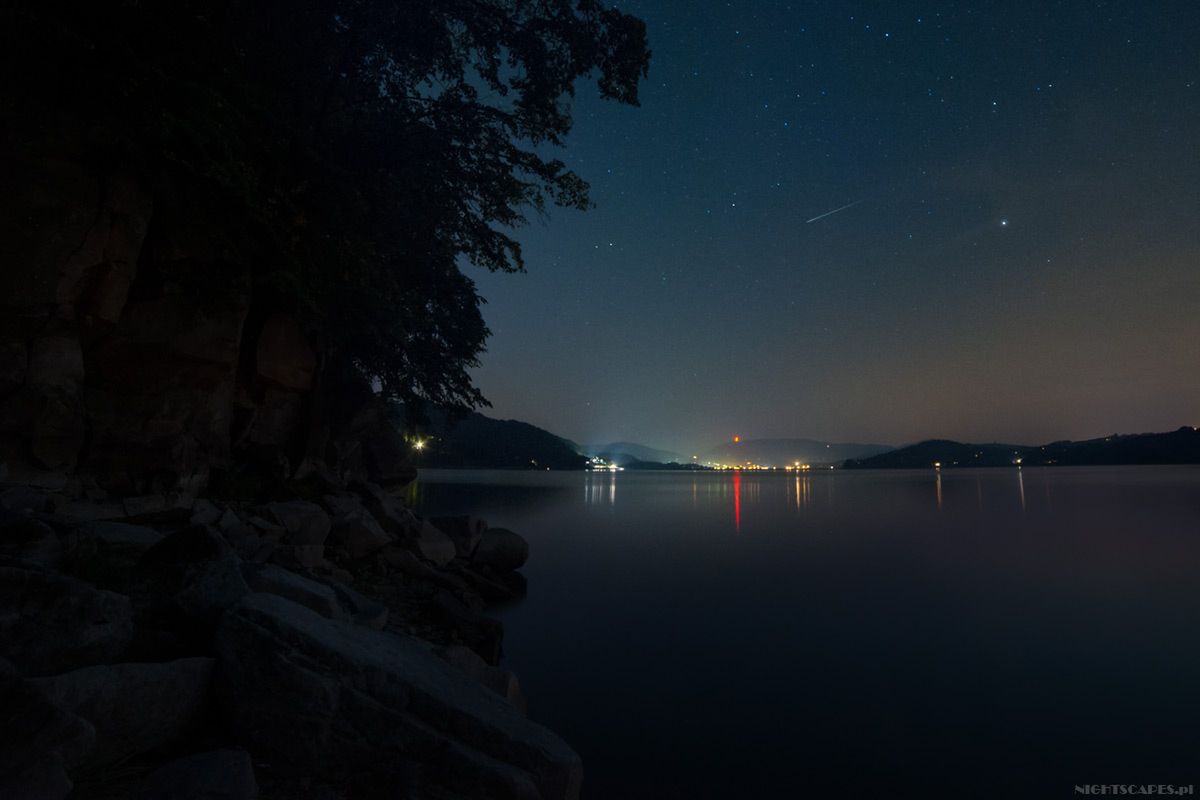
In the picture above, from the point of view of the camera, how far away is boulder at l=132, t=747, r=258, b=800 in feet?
10.3

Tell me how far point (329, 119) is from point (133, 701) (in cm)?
1327

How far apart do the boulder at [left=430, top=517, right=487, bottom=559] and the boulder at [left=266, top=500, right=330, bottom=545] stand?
566cm

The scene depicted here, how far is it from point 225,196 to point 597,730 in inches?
432

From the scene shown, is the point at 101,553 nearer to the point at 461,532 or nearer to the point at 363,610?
the point at 363,610

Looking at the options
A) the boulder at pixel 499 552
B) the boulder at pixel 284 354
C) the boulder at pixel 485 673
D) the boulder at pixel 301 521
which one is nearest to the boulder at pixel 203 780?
the boulder at pixel 485 673

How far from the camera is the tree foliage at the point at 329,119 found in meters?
8.13

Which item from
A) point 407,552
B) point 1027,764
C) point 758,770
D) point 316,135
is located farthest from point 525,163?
point 1027,764

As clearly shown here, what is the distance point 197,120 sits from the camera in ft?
27.1

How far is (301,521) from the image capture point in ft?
39.0

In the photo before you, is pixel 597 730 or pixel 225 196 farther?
pixel 225 196

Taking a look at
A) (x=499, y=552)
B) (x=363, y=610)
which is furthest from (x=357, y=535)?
(x=363, y=610)

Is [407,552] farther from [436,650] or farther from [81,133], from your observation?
[81,133]

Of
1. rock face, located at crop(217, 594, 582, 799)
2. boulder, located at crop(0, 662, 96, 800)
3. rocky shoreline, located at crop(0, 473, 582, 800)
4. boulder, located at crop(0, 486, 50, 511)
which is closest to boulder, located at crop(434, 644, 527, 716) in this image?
rocky shoreline, located at crop(0, 473, 582, 800)

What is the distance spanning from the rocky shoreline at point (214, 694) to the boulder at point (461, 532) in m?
12.5
